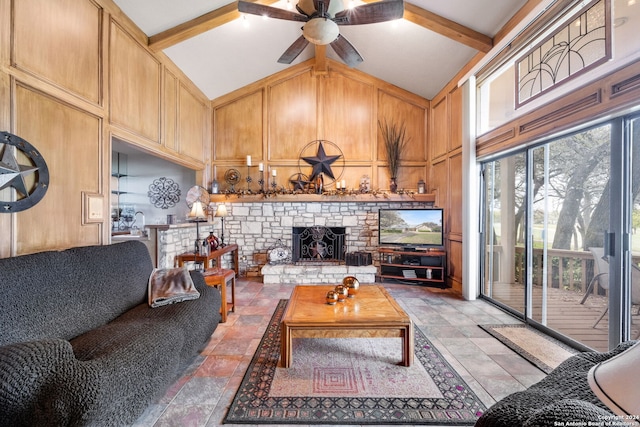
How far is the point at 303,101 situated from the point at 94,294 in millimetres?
4477

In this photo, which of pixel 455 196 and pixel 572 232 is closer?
pixel 572 232

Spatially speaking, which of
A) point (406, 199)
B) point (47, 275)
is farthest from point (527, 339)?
point (47, 275)

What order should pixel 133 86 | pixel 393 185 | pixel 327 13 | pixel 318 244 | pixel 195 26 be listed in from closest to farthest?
pixel 327 13 → pixel 133 86 → pixel 195 26 → pixel 393 185 → pixel 318 244

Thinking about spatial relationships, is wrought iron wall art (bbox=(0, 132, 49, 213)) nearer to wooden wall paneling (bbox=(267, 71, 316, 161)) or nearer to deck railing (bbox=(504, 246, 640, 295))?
wooden wall paneling (bbox=(267, 71, 316, 161))

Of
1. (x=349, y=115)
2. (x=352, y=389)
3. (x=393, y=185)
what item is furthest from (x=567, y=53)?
(x=352, y=389)

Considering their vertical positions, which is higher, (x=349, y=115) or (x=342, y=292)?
(x=349, y=115)

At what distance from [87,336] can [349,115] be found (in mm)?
4855

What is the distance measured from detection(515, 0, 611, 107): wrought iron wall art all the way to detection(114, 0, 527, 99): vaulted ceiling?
1.97 feet

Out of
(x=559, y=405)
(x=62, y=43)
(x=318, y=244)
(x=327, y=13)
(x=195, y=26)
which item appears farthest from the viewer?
(x=318, y=244)

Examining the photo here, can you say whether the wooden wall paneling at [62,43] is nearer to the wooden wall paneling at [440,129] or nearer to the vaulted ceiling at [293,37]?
the vaulted ceiling at [293,37]

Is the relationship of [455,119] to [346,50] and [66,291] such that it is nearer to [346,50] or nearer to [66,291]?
[346,50]

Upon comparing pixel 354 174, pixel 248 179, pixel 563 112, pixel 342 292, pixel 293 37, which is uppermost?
pixel 293 37

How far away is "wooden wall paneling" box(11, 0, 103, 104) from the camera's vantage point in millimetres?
2043

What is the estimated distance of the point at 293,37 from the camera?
4.43 metres
